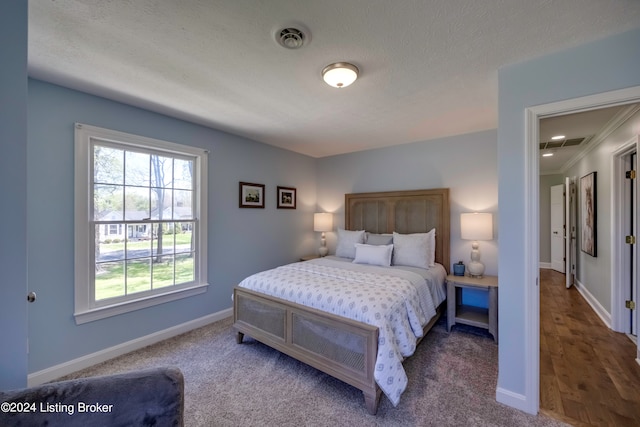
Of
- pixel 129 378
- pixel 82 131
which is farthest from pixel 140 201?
pixel 129 378

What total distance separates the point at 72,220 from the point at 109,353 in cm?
130

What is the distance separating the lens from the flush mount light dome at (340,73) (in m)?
1.84

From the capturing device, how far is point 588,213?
379 centimetres

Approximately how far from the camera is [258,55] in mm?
1761

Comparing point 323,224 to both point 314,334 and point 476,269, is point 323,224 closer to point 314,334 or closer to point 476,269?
point 476,269

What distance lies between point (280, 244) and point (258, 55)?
2981 millimetres

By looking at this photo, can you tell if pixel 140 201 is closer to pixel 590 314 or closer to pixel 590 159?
pixel 590 314

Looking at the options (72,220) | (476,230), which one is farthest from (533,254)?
(72,220)

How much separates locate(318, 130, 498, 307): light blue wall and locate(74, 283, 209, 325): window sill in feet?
8.55

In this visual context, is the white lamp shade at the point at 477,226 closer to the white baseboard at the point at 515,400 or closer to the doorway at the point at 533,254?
the doorway at the point at 533,254

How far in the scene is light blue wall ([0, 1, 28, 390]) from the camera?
970mm

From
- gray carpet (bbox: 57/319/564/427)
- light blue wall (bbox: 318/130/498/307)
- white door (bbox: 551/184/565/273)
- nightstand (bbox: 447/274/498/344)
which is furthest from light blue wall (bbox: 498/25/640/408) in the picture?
white door (bbox: 551/184/565/273)

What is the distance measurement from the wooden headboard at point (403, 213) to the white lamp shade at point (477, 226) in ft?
1.34

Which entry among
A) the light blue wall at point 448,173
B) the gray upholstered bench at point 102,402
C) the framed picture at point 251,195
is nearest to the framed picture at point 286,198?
the framed picture at point 251,195
